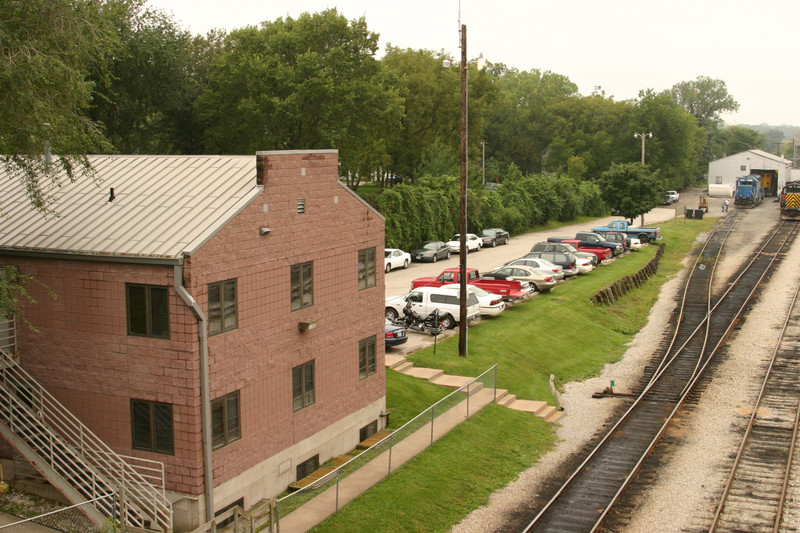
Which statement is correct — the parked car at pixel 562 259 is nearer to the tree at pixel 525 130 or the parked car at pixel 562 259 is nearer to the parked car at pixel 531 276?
the parked car at pixel 531 276

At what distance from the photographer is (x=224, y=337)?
1817 centimetres

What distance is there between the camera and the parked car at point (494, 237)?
68062mm

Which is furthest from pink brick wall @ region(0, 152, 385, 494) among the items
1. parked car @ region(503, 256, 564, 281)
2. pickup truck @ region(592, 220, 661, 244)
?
pickup truck @ region(592, 220, 661, 244)

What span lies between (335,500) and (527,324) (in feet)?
72.1

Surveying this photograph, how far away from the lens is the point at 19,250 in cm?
1888

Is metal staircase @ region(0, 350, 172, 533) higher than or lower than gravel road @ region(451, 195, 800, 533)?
higher

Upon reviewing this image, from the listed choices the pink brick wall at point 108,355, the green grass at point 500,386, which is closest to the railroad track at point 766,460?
the green grass at point 500,386

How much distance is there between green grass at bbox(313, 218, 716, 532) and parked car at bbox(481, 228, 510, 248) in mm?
13050

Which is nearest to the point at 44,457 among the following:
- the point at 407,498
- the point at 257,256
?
the point at 257,256

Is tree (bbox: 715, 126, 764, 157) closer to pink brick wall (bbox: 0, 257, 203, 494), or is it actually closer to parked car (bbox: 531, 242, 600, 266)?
parked car (bbox: 531, 242, 600, 266)

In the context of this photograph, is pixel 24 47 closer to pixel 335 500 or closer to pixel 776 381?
pixel 335 500

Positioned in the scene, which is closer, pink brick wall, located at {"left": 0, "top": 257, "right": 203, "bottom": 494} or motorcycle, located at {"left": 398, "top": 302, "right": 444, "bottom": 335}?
pink brick wall, located at {"left": 0, "top": 257, "right": 203, "bottom": 494}

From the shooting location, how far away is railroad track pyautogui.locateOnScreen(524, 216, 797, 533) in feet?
69.1

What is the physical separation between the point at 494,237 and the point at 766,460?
44543mm
